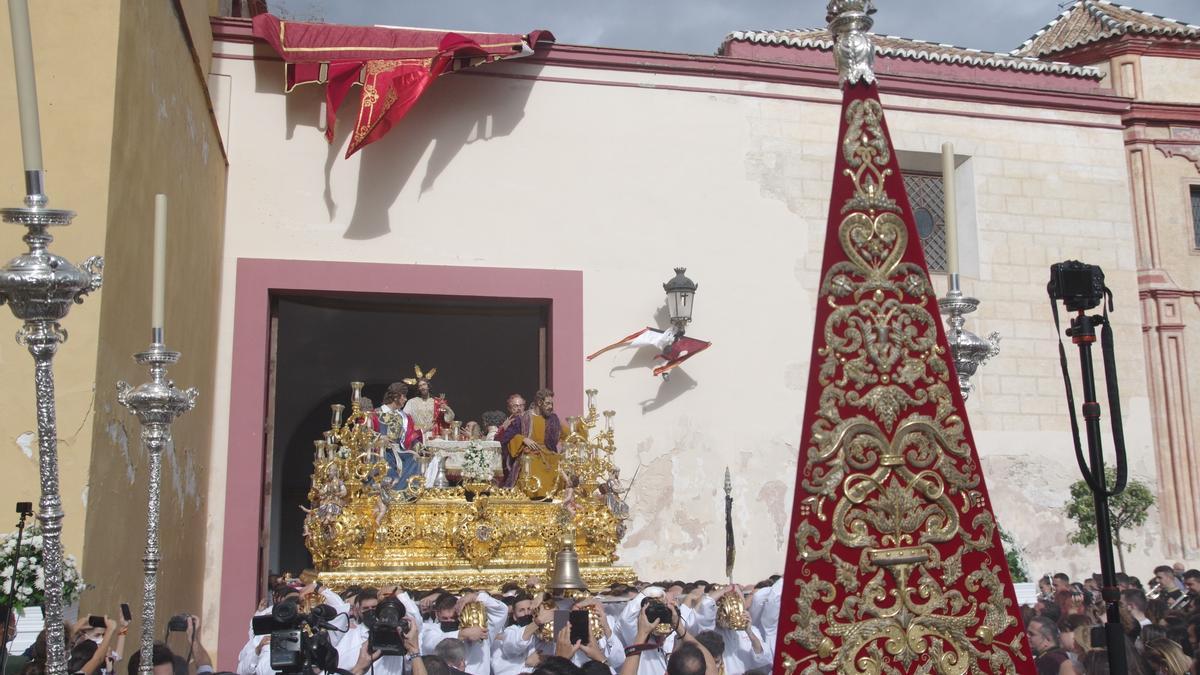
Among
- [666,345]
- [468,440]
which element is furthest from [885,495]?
[666,345]

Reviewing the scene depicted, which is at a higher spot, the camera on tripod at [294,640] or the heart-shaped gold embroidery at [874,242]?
the heart-shaped gold embroidery at [874,242]

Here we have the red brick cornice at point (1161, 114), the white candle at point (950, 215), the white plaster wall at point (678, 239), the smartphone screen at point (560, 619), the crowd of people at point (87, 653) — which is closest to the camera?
the white candle at point (950, 215)

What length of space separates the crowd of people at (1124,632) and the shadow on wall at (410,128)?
20.5 feet

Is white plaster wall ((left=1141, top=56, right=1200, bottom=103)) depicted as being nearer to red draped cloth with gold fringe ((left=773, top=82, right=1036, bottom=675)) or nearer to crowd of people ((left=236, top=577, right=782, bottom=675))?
crowd of people ((left=236, top=577, right=782, bottom=675))

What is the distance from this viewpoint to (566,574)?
25.8ft

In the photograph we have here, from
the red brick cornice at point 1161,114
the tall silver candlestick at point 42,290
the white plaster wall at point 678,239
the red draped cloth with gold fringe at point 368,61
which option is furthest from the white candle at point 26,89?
the red brick cornice at point 1161,114

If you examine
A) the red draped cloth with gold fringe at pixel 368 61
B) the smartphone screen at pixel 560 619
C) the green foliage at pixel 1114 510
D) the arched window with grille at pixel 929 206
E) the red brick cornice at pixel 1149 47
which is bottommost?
the smartphone screen at pixel 560 619

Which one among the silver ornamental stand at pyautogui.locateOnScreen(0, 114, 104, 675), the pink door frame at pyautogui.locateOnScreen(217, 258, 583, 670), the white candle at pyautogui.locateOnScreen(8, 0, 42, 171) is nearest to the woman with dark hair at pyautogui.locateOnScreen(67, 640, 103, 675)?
the silver ornamental stand at pyautogui.locateOnScreen(0, 114, 104, 675)

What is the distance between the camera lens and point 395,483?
9.23 meters

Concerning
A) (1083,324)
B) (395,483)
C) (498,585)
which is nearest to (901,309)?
(1083,324)

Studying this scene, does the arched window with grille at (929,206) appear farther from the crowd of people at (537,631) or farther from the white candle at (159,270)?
the white candle at (159,270)

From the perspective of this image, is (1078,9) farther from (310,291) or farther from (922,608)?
(922,608)

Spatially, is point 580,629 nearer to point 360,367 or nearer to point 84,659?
point 84,659

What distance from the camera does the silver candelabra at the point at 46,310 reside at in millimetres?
3061
